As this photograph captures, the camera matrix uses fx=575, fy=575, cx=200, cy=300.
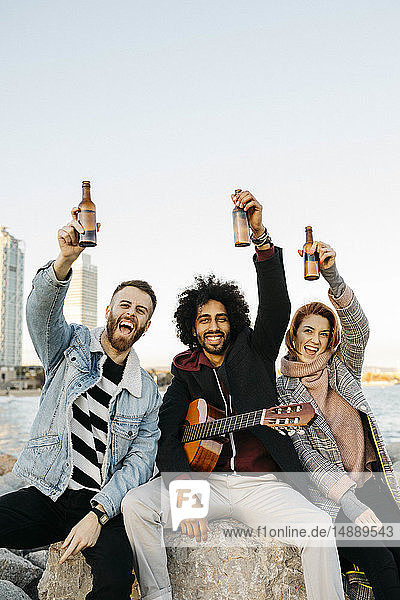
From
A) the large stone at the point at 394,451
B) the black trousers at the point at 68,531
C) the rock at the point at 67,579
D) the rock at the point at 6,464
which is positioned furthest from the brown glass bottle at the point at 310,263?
the rock at the point at 6,464

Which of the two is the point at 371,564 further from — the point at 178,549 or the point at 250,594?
the point at 178,549

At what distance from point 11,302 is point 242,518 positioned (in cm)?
7167

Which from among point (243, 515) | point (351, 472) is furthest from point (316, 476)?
point (243, 515)

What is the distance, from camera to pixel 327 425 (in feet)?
12.5

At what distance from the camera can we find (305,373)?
3.98 metres

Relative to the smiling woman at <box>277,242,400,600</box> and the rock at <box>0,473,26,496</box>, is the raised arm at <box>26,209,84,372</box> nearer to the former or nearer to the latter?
the smiling woman at <box>277,242,400,600</box>

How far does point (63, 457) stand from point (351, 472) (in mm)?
1830

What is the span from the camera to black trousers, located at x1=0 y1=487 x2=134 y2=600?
9.50ft

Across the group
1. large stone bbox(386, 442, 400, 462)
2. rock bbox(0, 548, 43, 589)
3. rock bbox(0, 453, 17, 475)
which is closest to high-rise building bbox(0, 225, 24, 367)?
rock bbox(0, 453, 17, 475)

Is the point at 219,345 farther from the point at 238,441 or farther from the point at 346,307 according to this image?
the point at 346,307

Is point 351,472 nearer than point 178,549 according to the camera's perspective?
No

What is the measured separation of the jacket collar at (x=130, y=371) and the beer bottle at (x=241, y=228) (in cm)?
100

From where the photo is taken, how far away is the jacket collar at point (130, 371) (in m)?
3.55

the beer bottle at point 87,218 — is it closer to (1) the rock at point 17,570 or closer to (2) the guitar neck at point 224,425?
(2) the guitar neck at point 224,425
